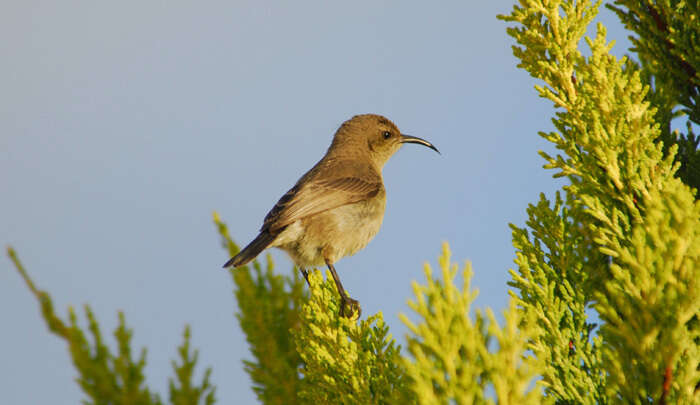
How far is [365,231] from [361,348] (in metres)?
3.87

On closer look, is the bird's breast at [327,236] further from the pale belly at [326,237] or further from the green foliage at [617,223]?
the green foliage at [617,223]

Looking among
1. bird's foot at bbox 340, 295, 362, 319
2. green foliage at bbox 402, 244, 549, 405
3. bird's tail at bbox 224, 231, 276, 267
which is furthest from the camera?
bird's foot at bbox 340, 295, 362, 319

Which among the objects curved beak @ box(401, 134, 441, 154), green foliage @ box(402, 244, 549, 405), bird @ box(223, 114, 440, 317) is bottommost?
green foliage @ box(402, 244, 549, 405)

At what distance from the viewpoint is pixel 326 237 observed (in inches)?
262

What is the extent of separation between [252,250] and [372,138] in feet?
11.7

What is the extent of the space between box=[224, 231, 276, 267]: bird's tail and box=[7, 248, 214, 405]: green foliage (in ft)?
7.13

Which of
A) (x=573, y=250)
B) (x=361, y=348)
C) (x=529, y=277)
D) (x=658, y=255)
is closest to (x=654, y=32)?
(x=573, y=250)

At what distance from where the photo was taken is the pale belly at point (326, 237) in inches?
261

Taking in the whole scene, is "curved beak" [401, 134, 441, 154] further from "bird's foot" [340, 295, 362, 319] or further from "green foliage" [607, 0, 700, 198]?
"green foliage" [607, 0, 700, 198]

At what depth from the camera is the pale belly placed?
21.7 ft

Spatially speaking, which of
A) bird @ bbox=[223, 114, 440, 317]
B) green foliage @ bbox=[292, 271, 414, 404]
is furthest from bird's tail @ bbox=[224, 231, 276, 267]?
green foliage @ bbox=[292, 271, 414, 404]

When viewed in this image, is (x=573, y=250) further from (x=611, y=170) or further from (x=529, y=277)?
(x=611, y=170)

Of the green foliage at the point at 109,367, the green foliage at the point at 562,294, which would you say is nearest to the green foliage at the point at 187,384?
the green foliage at the point at 109,367

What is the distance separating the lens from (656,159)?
9.12 ft
